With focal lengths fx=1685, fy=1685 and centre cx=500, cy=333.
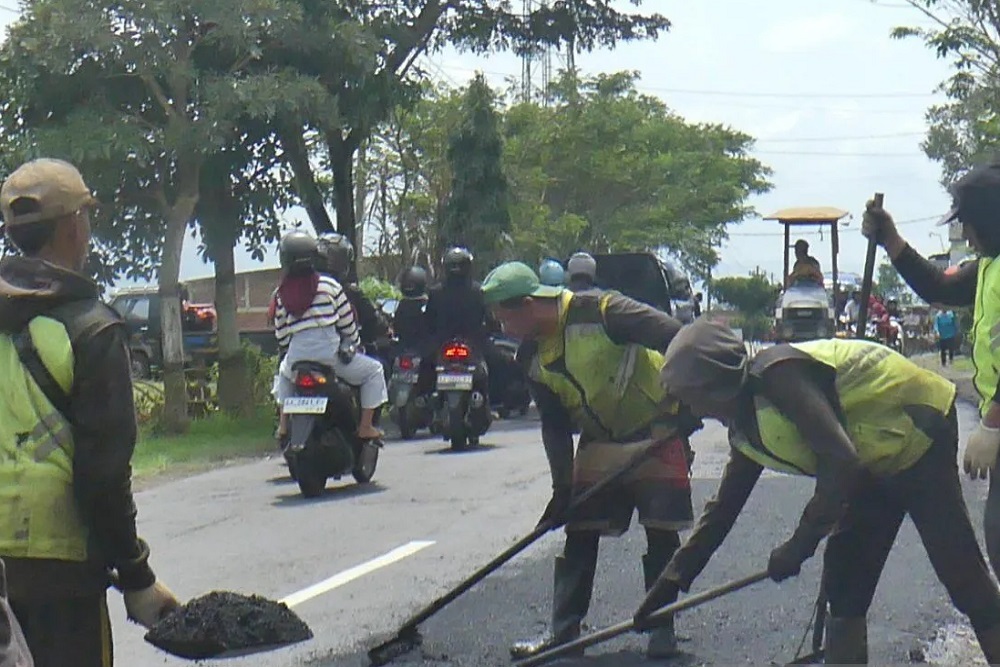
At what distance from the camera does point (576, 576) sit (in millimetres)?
6816

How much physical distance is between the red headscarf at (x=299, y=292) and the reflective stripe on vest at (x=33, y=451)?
790cm

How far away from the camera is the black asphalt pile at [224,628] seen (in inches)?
165

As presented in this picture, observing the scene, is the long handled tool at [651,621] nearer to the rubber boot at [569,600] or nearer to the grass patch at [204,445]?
the rubber boot at [569,600]

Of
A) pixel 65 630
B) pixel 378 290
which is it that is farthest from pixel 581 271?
pixel 378 290

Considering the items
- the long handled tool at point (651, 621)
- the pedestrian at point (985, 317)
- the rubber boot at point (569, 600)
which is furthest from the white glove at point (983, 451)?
the rubber boot at point (569, 600)

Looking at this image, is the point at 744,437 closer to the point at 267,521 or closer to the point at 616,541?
the point at 616,541

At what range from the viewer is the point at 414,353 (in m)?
16.6

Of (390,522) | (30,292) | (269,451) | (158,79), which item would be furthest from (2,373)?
(158,79)

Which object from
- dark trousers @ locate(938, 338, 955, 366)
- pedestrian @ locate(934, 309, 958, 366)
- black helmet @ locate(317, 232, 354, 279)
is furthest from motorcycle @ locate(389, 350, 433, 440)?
dark trousers @ locate(938, 338, 955, 366)

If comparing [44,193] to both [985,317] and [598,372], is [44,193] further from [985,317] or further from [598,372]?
[985,317]

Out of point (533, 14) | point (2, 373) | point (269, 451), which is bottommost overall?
point (269, 451)

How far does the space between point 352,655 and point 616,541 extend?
9.78ft

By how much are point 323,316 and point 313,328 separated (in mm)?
113

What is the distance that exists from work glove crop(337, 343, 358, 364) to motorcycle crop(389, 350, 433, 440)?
4161 mm
